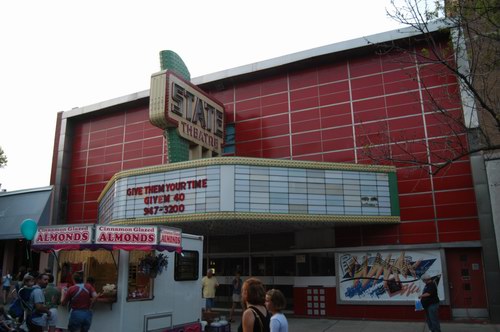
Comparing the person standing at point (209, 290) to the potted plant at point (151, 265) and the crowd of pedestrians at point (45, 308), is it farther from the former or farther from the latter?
the crowd of pedestrians at point (45, 308)

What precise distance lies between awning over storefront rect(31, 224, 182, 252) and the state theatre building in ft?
15.9

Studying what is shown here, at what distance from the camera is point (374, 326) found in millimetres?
13688

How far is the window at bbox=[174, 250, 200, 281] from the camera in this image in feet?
35.2

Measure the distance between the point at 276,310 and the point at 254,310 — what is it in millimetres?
328

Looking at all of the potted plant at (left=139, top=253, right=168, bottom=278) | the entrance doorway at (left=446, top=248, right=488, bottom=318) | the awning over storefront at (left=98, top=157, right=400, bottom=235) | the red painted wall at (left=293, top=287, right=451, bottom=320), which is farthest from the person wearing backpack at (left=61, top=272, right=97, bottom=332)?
the entrance doorway at (left=446, top=248, right=488, bottom=318)

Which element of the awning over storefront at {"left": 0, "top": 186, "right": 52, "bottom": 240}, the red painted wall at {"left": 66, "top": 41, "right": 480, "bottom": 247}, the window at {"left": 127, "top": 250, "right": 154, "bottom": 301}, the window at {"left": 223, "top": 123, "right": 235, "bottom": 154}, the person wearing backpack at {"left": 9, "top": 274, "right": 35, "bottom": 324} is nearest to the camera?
the person wearing backpack at {"left": 9, "top": 274, "right": 35, "bottom": 324}

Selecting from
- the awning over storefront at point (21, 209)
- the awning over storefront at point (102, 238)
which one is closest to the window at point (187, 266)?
the awning over storefront at point (102, 238)

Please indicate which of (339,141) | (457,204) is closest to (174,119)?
(339,141)

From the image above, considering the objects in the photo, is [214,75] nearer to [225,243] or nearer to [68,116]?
[225,243]

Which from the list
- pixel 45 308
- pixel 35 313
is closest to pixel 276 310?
pixel 45 308

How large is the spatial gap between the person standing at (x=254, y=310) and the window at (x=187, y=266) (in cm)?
588

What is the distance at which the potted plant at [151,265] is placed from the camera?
964cm

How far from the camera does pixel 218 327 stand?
1141 centimetres

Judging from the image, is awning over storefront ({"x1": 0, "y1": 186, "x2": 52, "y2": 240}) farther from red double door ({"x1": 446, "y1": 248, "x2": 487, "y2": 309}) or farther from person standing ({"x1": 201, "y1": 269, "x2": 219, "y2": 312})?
red double door ({"x1": 446, "y1": 248, "x2": 487, "y2": 309})
